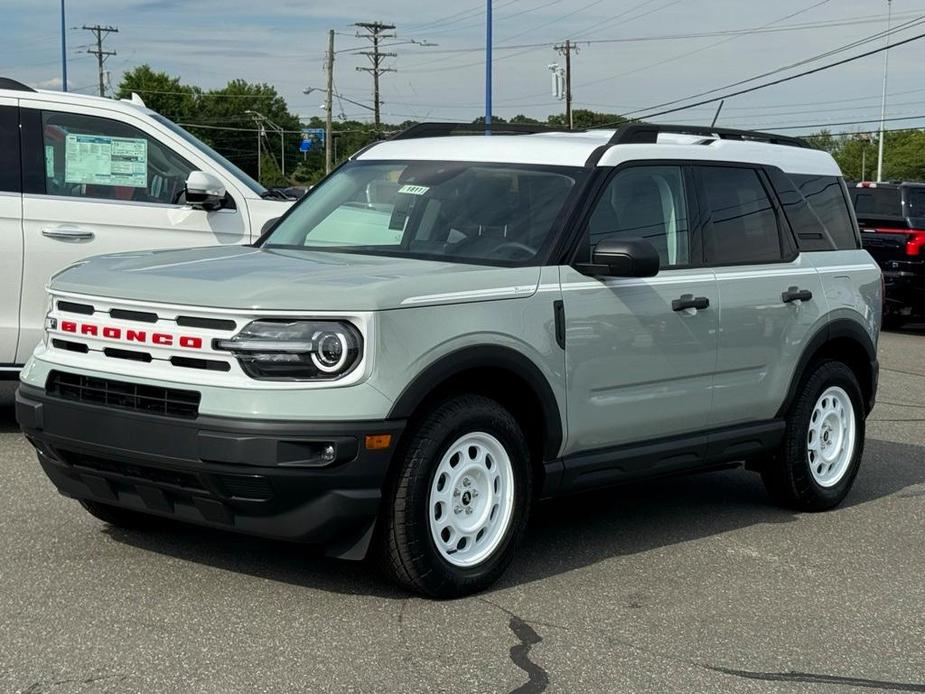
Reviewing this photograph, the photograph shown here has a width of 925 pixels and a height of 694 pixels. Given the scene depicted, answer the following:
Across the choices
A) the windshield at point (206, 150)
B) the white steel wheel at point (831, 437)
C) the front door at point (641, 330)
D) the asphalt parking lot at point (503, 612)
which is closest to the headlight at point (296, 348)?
the asphalt parking lot at point (503, 612)

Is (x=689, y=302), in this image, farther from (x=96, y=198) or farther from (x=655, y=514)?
(x=96, y=198)

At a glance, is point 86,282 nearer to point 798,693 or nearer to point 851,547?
point 798,693

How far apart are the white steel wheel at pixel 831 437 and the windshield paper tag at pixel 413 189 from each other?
7.87 ft

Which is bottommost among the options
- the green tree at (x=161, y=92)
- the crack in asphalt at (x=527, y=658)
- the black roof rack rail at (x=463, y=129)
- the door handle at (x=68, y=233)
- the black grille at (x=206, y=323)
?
the crack in asphalt at (x=527, y=658)

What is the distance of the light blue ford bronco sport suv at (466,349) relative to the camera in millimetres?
5066

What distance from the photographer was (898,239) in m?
18.8

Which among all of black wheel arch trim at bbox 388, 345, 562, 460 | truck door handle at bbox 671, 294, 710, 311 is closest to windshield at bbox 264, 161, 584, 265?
black wheel arch trim at bbox 388, 345, 562, 460

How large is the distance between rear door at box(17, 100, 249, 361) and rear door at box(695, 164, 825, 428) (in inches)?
140

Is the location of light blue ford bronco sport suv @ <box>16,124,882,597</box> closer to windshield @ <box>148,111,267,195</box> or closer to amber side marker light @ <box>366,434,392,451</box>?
amber side marker light @ <box>366,434,392,451</box>

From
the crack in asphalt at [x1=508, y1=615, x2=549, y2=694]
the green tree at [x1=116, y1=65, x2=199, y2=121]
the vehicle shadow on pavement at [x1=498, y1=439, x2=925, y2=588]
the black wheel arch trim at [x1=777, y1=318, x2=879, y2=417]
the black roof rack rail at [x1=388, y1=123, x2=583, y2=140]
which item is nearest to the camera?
the crack in asphalt at [x1=508, y1=615, x2=549, y2=694]

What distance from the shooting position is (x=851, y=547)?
6766mm

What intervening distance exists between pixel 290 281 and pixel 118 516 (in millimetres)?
1609

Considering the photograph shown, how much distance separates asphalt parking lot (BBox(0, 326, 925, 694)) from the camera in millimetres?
4668

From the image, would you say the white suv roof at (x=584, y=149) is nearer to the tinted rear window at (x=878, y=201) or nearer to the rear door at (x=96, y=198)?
the rear door at (x=96, y=198)
